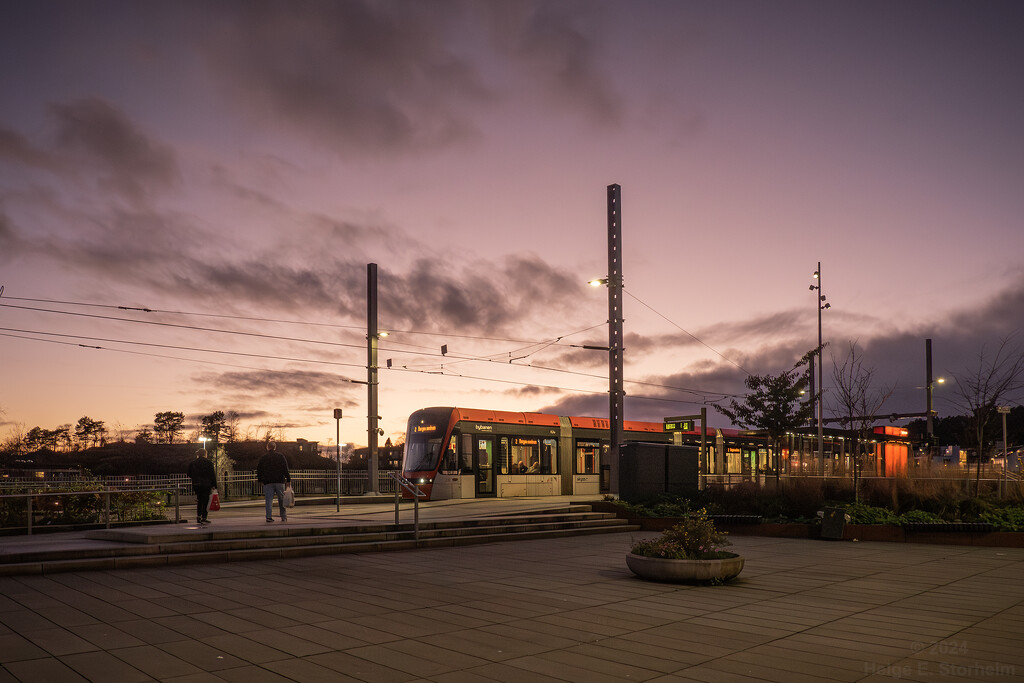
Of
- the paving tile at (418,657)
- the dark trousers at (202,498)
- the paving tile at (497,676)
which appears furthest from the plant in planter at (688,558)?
the dark trousers at (202,498)

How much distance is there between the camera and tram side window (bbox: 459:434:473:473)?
2634 cm

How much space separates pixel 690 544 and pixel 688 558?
21 cm

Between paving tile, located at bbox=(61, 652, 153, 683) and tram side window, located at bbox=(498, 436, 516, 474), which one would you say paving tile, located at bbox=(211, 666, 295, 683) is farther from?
tram side window, located at bbox=(498, 436, 516, 474)

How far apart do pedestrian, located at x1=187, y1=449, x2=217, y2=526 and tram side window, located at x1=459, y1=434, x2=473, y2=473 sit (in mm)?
11217

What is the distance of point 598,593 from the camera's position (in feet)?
31.4

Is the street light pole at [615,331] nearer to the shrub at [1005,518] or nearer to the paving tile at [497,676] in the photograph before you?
the shrub at [1005,518]

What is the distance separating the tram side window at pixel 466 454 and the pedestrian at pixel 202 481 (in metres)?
11.2

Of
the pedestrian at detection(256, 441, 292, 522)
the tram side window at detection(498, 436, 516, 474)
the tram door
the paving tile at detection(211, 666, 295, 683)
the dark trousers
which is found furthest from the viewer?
the tram side window at detection(498, 436, 516, 474)

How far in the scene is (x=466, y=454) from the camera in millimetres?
26469

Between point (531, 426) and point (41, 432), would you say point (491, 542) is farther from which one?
point (41, 432)

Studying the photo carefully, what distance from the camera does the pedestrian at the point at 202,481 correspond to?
50.9 feet

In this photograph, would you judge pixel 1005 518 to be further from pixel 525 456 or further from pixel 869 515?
pixel 525 456

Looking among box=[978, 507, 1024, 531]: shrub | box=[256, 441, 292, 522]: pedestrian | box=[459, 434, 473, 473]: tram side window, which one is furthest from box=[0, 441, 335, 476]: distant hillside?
box=[978, 507, 1024, 531]: shrub

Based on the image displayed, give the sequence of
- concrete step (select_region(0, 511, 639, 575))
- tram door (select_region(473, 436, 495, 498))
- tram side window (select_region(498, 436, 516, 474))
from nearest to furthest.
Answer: concrete step (select_region(0, 511, 639, 575))
tram door (select_region(473, 436, 495, 498))
tram side window (select_region(498, 436, 516, 474))
